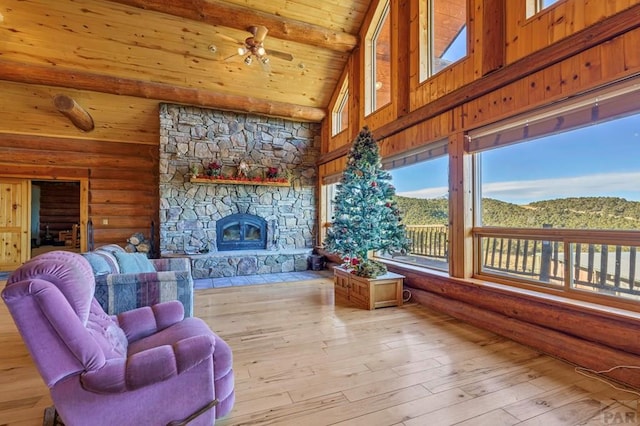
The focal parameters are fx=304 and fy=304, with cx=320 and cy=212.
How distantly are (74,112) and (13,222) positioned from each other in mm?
3401

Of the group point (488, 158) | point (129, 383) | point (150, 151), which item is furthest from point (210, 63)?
point (129, 383)

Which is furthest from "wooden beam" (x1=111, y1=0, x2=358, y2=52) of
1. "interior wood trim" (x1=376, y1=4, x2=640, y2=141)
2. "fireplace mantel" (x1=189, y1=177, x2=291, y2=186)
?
"fireplace mantel" (x1=189, y1=177, x2=291, y2=186)

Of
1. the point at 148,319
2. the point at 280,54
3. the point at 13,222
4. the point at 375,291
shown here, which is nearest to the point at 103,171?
the point at 13,222

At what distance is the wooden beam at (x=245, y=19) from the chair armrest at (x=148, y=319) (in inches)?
177

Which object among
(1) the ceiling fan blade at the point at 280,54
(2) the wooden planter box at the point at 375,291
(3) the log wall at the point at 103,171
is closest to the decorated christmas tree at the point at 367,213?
(2) the wooden planter box at the point at 375,291

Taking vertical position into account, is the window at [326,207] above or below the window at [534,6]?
below

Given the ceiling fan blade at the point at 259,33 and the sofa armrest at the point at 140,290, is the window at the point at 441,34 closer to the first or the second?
the ceiling fan blade at the point at 259,33

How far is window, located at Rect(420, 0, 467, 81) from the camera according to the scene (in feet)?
12.7

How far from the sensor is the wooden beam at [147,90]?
→ 4.98 meters

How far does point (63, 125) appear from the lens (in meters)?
6.33

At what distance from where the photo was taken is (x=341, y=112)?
266 inches

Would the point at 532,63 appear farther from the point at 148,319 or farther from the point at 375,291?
the point at 148,319

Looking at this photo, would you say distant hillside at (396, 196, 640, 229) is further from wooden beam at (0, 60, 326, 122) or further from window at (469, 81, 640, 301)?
wooden beam at (0, 60, 326, 122)

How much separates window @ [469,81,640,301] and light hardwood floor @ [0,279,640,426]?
840 mm
